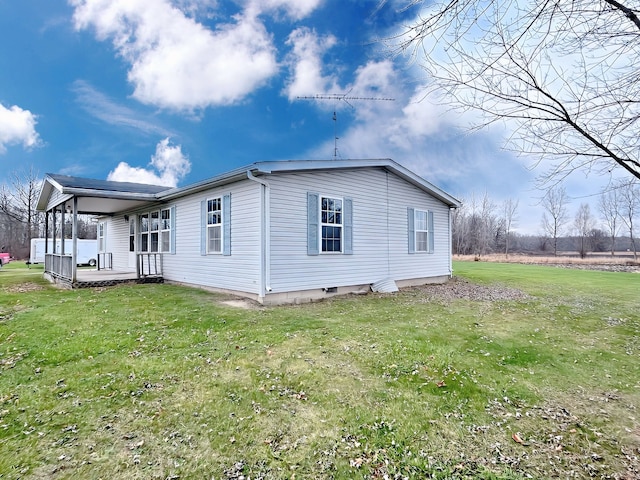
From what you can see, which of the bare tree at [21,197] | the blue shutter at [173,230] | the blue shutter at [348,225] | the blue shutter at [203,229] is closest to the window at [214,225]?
the blue shutter at [203,229]

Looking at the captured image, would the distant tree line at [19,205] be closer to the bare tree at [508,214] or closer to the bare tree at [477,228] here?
the bare tree at [477,228]

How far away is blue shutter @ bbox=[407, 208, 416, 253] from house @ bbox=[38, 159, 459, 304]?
38mm

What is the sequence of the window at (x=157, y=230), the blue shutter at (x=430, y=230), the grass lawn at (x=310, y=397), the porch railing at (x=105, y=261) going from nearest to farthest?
the grass lawn at (x=310, y=397) → the window at (x=157, y=230) → the blue shutter at (x=430, y=230) → the porch railing at (x=105, y=261)

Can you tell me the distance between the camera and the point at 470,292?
11.6 meters

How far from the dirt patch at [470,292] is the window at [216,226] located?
20.4 feet

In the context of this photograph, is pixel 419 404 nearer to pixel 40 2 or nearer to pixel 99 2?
pixel 99 2

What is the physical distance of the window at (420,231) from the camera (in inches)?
487

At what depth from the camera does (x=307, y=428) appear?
3.07 meters

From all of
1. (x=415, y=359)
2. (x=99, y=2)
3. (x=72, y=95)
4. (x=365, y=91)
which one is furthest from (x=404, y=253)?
(x=72, y=95)

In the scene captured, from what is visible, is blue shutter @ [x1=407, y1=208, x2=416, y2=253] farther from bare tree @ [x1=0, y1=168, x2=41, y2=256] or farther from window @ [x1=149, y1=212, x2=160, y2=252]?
bare tree @ [x1=0, y1=168, x2=41, y2=256]

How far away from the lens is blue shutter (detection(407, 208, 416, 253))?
12.3 m

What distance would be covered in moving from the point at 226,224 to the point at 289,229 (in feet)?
6.41

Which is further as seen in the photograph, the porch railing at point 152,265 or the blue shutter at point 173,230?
the porch railing at point 152,265

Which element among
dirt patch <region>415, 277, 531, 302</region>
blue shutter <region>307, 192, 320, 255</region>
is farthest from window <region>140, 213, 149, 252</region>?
dirt patch <region>415, 277, 531, 302</region>
